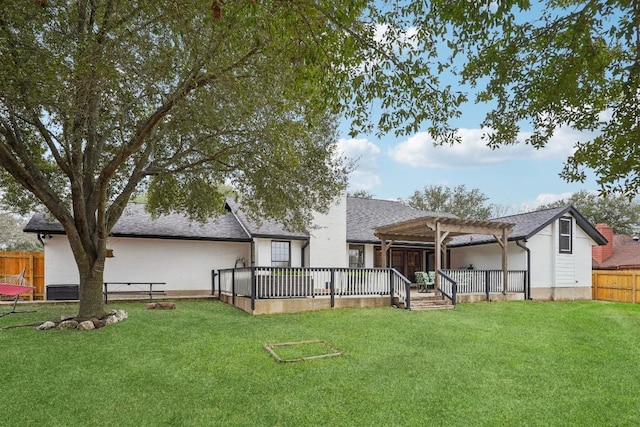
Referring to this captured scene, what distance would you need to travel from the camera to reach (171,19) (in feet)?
18.0

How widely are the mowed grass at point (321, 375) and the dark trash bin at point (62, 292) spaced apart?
3.21 metres

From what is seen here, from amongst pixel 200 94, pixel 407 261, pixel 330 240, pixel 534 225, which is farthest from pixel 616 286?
pixel 200 94

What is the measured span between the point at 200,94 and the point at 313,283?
636 cm

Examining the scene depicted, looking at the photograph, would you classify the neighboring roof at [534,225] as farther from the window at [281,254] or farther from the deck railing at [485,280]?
the window at [281,254]

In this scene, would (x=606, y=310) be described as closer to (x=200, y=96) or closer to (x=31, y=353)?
(x=200, y=96)

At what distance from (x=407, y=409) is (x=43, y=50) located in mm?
7056

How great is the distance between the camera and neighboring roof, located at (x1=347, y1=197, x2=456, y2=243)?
1677 cm

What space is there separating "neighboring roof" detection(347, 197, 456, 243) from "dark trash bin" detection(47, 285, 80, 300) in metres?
9.99

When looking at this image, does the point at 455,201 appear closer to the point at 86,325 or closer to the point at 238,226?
the point at 238,226

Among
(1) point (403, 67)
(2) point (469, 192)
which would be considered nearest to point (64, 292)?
(1) point (403, 67)

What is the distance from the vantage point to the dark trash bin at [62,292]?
1230 centimetres

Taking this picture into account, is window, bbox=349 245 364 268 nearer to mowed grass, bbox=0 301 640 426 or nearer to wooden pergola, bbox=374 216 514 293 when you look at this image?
wooden pergola, bbox=374 216 514 293

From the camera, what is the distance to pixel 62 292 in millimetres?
12414

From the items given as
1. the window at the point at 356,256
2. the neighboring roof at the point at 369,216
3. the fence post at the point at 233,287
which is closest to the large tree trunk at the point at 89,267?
the fence post at the point at 233,287
